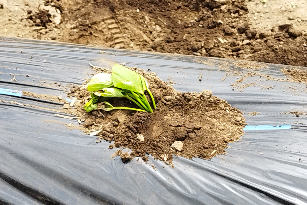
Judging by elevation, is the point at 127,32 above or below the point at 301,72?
below

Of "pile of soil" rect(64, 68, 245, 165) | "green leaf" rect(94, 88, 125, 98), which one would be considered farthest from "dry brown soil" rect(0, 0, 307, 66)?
"green leaf" rect(94, 88, 125, 98)

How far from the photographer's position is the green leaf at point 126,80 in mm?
1923

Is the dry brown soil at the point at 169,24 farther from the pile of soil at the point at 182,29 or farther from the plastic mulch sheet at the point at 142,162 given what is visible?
the plastic mulch sheet at the point at 142,162

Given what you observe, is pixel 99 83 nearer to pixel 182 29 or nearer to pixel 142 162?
pixel 142 162

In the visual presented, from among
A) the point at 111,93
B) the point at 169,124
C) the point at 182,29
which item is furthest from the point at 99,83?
the point at 182,29

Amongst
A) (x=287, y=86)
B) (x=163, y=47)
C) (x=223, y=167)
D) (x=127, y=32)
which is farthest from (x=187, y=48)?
(x=223, y=167)

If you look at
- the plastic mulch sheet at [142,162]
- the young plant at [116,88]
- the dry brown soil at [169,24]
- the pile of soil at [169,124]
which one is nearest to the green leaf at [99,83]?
the young plant at [116,88]

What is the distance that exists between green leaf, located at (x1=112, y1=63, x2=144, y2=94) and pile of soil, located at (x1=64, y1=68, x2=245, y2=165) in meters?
0.18

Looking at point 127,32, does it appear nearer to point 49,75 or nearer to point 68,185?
point 49,75

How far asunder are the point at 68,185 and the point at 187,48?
8.59 feet

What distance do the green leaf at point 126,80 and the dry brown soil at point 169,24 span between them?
5.87 ft

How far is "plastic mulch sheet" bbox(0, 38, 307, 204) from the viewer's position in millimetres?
1661

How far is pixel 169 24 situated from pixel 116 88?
236 centimetres

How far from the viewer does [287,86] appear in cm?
241
